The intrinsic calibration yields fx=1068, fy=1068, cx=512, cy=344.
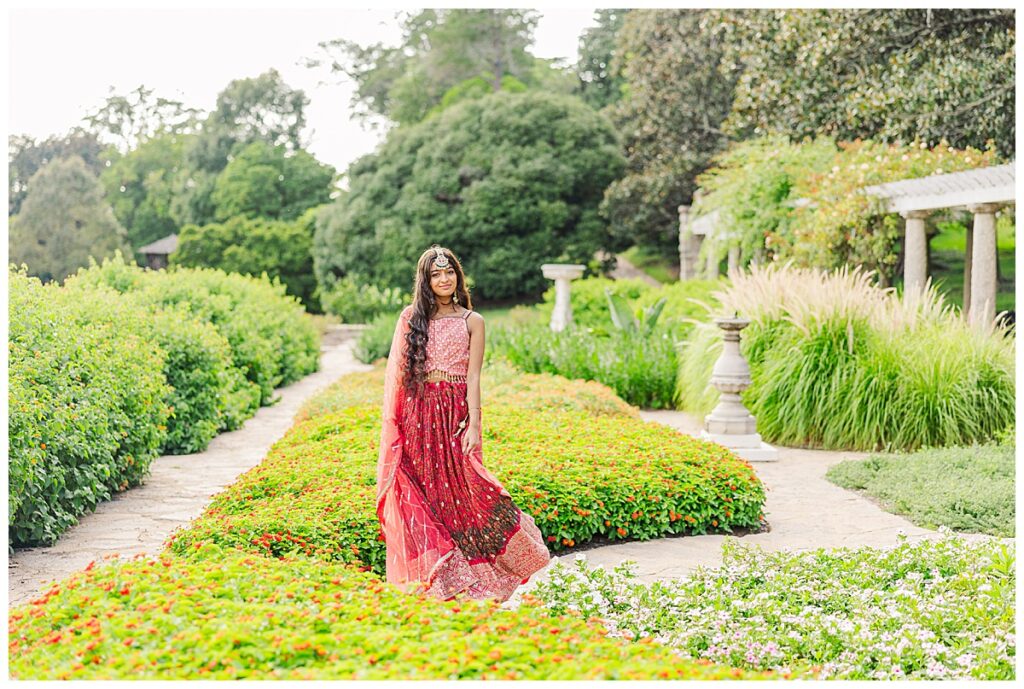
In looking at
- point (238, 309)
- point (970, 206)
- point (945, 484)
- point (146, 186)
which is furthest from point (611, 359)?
point (146, 186)

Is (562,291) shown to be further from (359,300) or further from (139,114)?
(139,114)

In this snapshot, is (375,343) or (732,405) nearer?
(732,405)

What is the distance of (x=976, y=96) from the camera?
43.7ft

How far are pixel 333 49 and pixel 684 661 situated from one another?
39.0 meters

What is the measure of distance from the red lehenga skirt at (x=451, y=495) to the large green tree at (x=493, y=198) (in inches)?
874

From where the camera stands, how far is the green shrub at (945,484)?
20.3 ft

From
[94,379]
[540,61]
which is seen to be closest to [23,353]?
[94,379]

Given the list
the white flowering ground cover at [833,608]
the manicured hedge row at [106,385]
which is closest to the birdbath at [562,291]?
the manicured hedge row at [106,385]

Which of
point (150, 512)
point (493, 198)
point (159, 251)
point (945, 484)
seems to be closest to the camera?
point (150, 512)

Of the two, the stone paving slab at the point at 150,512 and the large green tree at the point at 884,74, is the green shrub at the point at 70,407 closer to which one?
the stone paving slab at the point at 150,512

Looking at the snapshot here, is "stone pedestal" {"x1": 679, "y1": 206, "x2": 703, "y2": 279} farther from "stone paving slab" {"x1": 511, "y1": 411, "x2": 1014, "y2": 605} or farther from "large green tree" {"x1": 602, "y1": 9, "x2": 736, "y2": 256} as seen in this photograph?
"stone paving slab" {"x1": 511, "y1": 411, "x2": 1014, "y2": 605}

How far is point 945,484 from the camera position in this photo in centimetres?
689

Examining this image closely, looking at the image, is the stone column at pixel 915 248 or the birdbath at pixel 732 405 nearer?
the birdbath at pixel 732 405

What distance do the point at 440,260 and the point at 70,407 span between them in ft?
9.22
